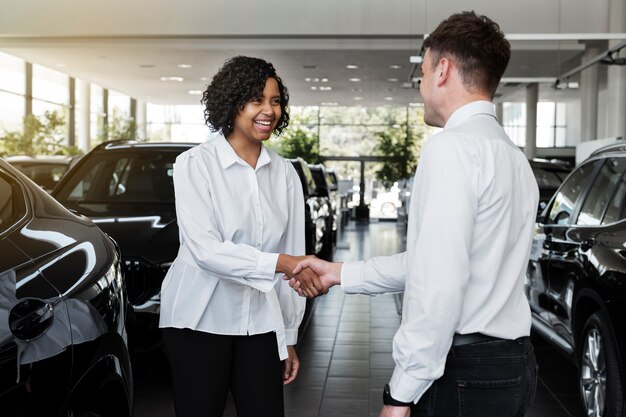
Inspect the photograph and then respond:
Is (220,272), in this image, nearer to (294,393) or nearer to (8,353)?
(8,353)

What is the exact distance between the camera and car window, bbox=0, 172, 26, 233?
7.77 feet

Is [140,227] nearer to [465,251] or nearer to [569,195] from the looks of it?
[569,195]

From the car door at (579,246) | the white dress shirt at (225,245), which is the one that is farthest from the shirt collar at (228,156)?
the car door at (579,246)

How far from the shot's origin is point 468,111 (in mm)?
2047

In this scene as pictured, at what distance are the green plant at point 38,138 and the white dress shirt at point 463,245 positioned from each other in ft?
69.8

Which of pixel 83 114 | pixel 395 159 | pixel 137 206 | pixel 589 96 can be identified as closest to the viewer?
pixel 137 206

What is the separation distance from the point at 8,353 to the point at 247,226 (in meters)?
1.00

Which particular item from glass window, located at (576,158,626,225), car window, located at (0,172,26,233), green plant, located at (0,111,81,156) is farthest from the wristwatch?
green plant, located at (0,111,81,156)

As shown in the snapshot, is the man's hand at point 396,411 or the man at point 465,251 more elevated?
the man at point 465,251

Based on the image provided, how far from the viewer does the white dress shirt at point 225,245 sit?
2574 millimetres

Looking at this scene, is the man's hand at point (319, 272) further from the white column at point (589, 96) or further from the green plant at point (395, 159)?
the green plant at point (395, 159)

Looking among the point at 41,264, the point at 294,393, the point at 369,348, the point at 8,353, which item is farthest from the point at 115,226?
the point at 8,353

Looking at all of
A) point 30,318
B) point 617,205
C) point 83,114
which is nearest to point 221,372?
point 30,318

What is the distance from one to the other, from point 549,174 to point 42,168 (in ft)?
21.8
